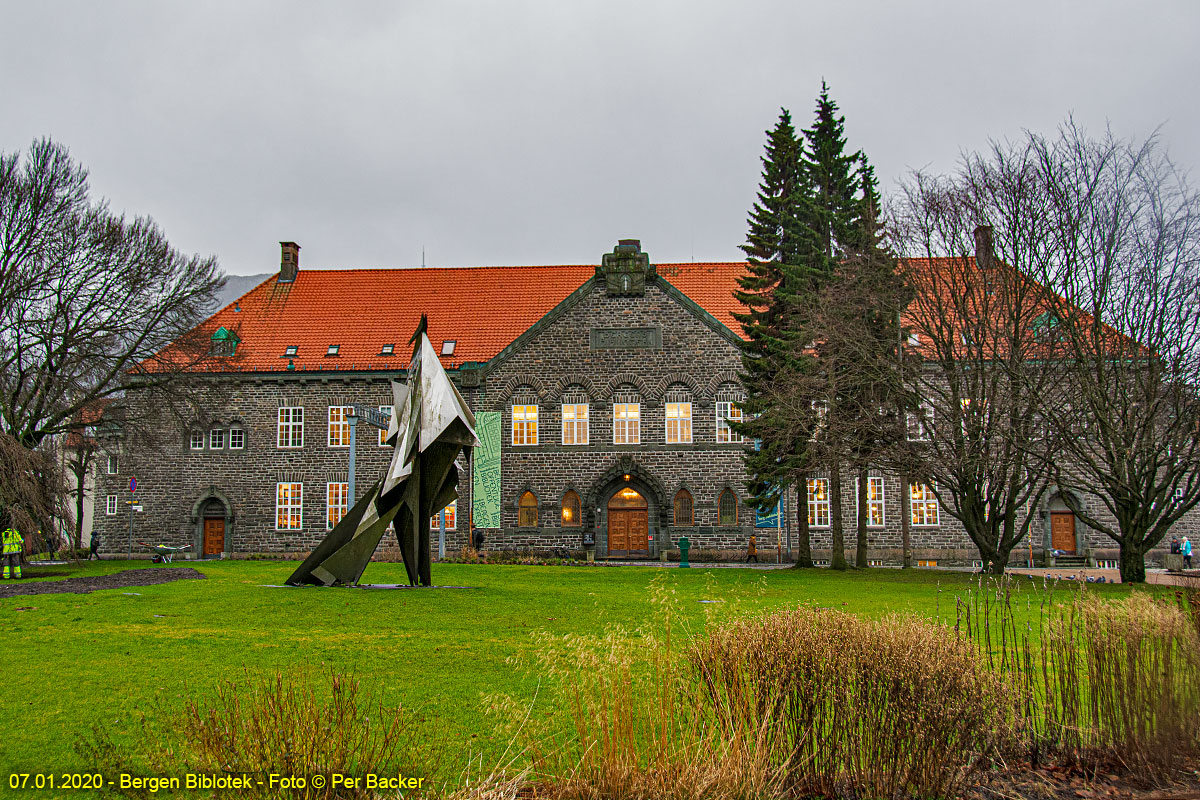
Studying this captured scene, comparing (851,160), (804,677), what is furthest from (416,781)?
(851,160)

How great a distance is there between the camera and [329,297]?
44812mm

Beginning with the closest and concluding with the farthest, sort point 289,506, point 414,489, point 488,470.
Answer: point 414,489, point 488,470, point 289,506

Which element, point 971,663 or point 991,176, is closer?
point 971,663

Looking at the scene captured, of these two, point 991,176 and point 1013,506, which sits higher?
point 991,176

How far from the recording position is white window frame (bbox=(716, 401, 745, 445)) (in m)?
37.3

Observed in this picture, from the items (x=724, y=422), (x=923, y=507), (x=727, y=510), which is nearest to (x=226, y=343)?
(x=724, y=422)

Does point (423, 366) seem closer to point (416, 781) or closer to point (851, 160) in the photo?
point (416, 781)

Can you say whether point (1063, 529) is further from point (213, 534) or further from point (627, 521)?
point (213, 534)

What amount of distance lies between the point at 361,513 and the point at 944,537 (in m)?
26.5

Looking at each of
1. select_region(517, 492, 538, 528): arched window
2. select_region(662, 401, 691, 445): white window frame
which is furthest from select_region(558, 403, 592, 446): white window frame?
select_region(662, 401, 691, 445): white window frame

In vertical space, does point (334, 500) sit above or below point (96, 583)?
above

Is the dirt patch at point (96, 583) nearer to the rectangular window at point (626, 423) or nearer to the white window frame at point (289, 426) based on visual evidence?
the white window frame at point (289, 426)

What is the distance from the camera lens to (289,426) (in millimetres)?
40469

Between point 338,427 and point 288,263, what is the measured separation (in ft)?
36.5
